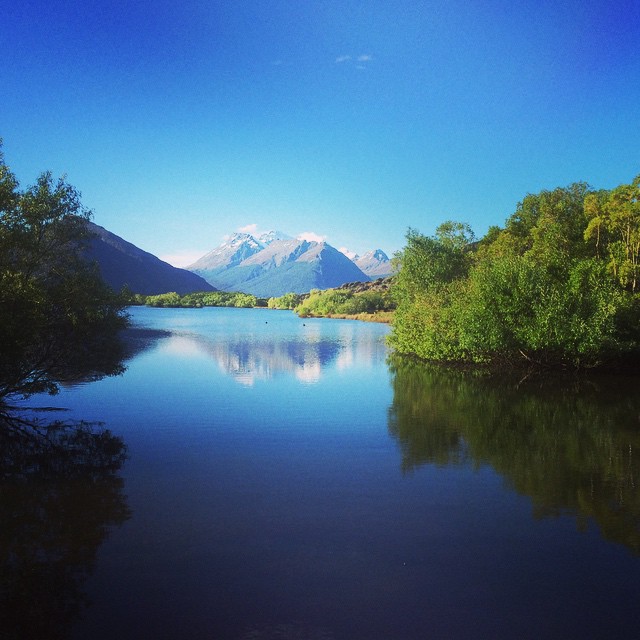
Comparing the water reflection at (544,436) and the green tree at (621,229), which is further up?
the green tree at (621,229)

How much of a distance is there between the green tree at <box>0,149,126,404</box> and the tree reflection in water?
11.2 feet

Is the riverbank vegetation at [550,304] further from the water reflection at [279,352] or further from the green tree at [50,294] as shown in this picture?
the green tree at [50,294]

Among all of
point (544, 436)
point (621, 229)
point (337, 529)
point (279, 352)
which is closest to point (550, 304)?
point (621, 229)

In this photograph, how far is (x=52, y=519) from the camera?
477 inches

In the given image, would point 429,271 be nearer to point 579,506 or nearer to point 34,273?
point 34,273

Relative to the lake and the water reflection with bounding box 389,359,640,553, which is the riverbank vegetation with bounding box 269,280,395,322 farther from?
the lake

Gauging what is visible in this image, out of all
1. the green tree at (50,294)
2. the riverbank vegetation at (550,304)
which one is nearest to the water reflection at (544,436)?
the riverbank vegetation at (550,304)

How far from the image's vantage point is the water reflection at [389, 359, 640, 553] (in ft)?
44.8

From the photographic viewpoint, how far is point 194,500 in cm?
1360

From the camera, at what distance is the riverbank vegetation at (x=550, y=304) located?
108 feet

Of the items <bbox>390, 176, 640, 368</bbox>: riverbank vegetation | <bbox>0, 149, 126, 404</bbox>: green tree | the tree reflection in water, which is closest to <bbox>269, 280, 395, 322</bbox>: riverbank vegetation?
<bbox>390, 176, 640, 368</bbox>: riverbank vegetation

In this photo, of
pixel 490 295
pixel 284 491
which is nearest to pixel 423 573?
pixel 284 491

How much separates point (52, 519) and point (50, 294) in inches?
477

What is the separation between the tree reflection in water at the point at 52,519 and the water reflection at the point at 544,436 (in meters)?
8.72
